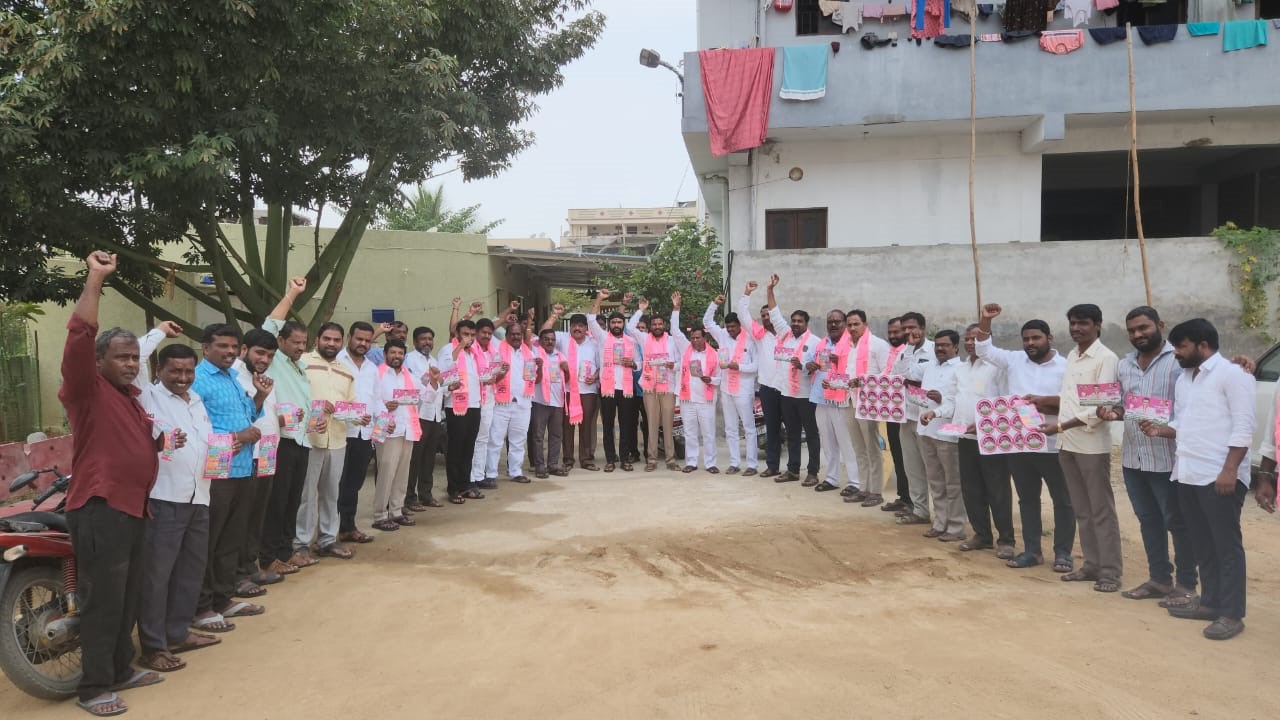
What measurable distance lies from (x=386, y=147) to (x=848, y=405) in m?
6.57

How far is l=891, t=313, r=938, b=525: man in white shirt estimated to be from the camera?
768cm

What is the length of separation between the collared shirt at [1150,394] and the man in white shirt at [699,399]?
5.57 meters

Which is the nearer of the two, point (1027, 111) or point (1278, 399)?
point (1278, 399)

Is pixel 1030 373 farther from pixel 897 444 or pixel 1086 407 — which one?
pixel 897 444

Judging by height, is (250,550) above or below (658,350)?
below

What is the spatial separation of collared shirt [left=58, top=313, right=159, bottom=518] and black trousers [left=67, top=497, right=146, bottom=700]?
0.21 ft

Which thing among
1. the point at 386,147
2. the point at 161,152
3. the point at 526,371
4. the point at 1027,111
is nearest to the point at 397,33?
the point at 386,147

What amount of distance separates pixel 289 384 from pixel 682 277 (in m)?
10.4

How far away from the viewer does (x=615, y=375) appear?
35.6ft

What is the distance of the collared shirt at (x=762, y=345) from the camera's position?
10063 mm

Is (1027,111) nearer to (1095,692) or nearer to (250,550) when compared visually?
(1095,692)

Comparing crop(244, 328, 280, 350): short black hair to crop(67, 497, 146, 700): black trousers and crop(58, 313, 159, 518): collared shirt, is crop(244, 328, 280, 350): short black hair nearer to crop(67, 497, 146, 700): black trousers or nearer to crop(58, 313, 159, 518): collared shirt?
crop(58, 313, 159, 518): collared shirt

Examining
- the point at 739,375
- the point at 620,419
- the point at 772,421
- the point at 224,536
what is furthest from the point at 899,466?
the point at 224,536

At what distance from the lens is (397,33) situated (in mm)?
9922
